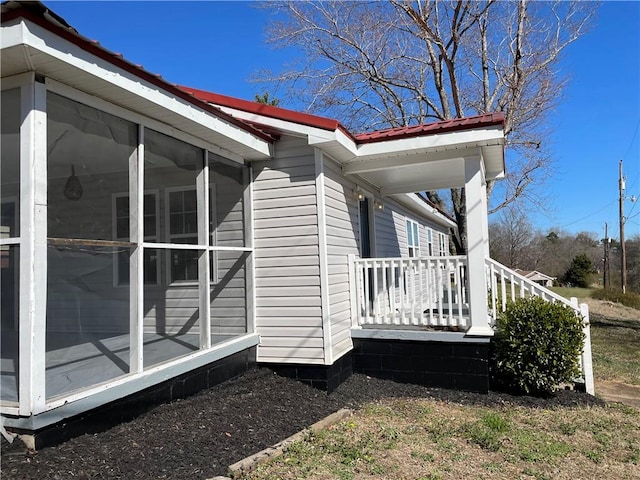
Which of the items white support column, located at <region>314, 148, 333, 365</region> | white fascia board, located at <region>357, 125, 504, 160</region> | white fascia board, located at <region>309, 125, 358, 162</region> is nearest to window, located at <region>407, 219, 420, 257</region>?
white fascia board, located at <region>357, 125, 504, 160</region>

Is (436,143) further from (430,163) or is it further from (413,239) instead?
(413,239)

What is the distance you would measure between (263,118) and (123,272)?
266 centimetres

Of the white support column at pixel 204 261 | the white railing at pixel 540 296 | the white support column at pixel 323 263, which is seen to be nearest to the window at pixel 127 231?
the white support column at pixel 204 261

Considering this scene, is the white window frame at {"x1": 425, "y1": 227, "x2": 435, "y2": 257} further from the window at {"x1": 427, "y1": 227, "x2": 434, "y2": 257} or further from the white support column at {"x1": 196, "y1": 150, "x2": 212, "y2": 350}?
the white support column at {"x1": 196, "y1": 150, "x2": 212, "y2": 350}

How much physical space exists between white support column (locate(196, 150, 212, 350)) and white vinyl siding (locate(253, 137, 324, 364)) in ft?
3.00

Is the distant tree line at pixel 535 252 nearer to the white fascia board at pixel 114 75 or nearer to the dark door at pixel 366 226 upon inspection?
the dark door at pixel 366 226

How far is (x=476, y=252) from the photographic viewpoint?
5492 mm

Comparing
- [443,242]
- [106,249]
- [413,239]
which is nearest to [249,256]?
[106,249]

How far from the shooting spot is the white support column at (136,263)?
373 centimetres

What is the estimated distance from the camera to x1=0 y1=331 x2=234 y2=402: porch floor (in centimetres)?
304

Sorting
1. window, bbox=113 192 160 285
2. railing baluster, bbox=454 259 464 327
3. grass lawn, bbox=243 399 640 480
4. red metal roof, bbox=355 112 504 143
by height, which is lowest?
grass lawn, bbox=243 399 640 480

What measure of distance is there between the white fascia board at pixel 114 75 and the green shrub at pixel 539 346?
12.8 feet

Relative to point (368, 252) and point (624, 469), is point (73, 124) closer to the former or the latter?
point (624, 469)

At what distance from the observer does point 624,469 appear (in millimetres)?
3459
